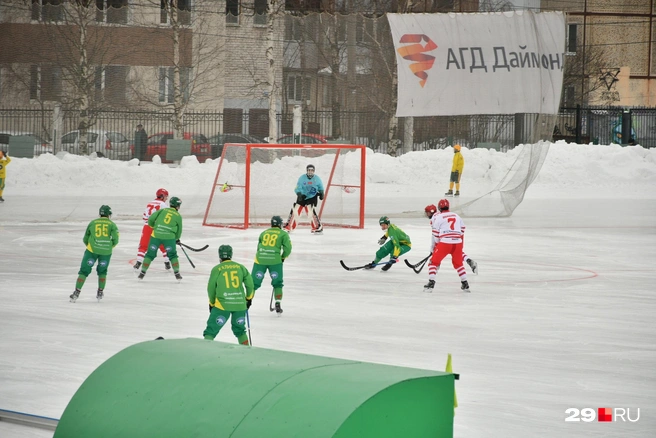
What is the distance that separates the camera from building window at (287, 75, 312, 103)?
68.2ft

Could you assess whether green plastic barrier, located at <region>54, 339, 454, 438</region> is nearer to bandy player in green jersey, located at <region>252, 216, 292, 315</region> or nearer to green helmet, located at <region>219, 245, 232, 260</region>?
green helmet, located at <region>219, 245, 232, 260</region>

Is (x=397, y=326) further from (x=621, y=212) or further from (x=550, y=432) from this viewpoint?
(x=621, y=212)

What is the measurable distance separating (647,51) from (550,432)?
4652 centimetres

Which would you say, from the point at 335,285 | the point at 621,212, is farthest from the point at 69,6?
the point at 335,285

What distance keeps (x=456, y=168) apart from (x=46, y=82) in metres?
11.3

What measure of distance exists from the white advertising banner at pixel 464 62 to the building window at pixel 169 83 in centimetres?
706

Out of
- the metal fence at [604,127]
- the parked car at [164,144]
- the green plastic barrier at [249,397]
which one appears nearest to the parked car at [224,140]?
the parked car at [164,144]

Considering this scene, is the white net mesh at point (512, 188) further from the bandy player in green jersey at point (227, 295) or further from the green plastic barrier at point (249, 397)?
the green plastic barrier at point (249, 397)

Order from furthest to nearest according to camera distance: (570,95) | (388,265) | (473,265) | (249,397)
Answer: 1. (570,95)
2. (388,265)
3. (473,265)
4. (249,397)

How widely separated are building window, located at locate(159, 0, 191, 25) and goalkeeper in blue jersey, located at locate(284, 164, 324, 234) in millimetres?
6692

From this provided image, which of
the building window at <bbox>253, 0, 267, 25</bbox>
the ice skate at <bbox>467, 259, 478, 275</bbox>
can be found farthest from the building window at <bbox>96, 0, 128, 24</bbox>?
the ice skate at <bbox>467, 259, 478, 275</bbox>

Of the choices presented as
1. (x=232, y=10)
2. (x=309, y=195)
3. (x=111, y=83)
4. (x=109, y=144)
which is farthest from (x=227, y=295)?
(x=109, y=144)

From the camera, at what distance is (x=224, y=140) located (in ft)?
86.8

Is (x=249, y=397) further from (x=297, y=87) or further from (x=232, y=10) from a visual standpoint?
(x=232, y=10)
